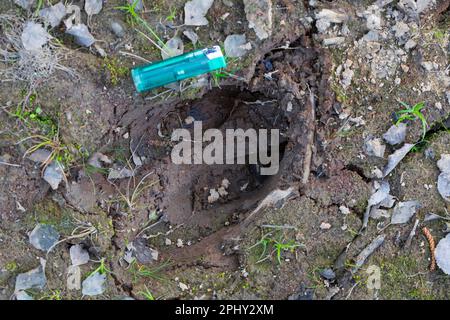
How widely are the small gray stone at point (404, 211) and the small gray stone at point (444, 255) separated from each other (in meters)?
0.22

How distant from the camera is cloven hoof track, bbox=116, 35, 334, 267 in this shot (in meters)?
2.94

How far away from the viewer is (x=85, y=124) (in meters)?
2.95

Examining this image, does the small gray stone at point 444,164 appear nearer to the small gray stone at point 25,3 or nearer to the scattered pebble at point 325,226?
the scattered pebble at point 325,226

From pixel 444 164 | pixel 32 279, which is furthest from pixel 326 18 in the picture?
pixel 32 279

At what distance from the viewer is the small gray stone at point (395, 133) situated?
2973mm

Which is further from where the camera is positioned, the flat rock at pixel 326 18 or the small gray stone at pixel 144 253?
the small gray stone at pixel 144 253

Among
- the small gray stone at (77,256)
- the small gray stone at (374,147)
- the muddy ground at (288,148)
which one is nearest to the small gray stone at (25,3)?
the muddy ground at (288,148)

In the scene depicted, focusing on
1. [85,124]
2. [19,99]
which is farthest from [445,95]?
[19,99]

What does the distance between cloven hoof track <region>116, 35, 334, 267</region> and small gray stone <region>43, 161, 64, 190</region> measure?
403mm

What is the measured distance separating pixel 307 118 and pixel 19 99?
145cm

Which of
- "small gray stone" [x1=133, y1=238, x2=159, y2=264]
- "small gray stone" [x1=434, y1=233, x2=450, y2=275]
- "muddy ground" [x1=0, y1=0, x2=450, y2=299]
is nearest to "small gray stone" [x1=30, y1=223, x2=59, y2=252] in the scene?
"muddy ground" [x1=0, y1=0, x2=450, y2=299]

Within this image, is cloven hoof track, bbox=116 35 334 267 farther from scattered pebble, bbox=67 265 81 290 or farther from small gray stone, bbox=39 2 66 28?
small gray stone, bbox=39 2 66 28

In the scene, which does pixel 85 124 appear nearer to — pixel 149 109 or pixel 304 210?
pixel 149 109

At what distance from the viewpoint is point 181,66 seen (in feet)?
9.41
